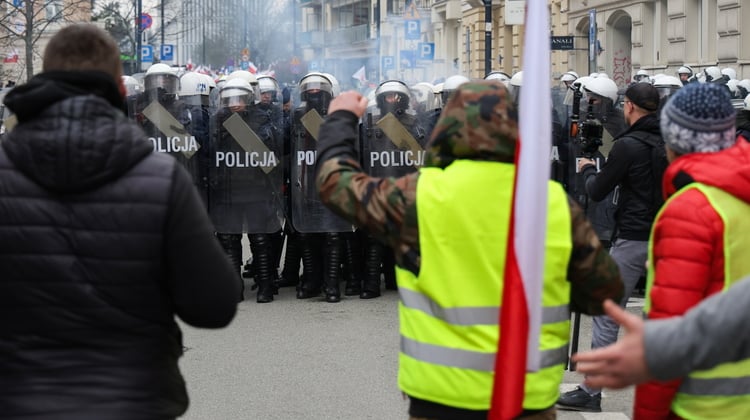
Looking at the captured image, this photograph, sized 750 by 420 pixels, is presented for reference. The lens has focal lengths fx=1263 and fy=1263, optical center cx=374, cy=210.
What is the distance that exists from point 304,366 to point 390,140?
346 cm

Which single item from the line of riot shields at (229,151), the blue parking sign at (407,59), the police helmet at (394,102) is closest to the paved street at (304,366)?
the line of riot shields at (229,151)

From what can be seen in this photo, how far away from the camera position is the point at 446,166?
11.2 feet

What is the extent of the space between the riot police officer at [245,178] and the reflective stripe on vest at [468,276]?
7.83m

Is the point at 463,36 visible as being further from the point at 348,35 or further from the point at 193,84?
the point at 193,84

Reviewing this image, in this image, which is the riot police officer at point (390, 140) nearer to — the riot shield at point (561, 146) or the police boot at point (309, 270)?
the police boot at point (309, 270)

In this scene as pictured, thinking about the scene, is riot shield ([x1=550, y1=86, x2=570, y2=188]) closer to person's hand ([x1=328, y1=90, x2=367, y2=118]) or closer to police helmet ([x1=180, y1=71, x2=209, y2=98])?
police helmet ([x1=180, y1=71, x2=209, y2=98])

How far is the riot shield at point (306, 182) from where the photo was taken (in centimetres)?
1116

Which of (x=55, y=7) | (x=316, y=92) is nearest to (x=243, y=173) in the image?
(x=316, y=92)

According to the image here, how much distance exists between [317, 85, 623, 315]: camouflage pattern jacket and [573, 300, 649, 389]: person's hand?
0.99m

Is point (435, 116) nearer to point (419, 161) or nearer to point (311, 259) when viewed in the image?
point (419, 161)

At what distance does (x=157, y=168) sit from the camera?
296 cm

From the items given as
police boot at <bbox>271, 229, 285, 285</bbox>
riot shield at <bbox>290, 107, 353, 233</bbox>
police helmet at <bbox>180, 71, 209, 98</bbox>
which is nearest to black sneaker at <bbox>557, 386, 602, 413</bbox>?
riot shield at <bbox>290, 107, 353, 233</bbox>

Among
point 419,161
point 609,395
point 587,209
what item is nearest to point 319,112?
point 419,161

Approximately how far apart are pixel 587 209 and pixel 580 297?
26.0 ft
